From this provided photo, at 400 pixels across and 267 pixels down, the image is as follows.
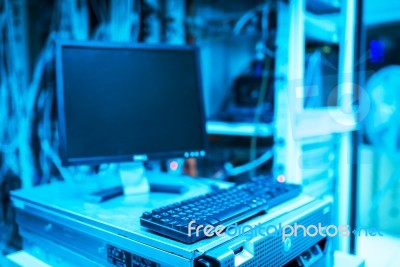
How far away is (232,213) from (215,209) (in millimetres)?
35

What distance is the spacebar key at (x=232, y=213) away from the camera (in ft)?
2.11

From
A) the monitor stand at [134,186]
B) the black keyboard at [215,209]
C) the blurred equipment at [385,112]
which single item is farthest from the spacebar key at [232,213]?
the blurred equipment at [385,112]

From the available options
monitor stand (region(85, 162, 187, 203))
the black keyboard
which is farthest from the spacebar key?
monitor stand (region(85, 162, 187, 203))

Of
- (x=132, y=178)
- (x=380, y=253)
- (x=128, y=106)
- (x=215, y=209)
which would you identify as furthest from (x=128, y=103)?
(x=380, y=253)

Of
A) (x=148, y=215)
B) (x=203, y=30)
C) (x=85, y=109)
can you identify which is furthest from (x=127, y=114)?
(x=203, y=30)

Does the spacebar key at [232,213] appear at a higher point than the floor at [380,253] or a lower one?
higher

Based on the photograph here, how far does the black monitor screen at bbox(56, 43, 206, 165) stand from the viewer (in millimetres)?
A: 862

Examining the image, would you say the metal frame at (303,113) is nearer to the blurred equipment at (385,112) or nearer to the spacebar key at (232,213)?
the blurred equipment at (385,112)

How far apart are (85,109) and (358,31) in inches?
47.3

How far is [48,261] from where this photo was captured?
85 centimetres

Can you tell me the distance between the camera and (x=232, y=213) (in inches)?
26.3

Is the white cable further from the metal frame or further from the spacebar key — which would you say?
the spacebar key

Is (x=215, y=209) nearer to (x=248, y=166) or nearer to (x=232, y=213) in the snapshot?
(x=232, y=213)

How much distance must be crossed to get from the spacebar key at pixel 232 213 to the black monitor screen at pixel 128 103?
1.03 feet
